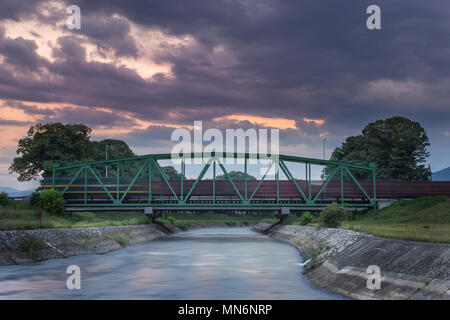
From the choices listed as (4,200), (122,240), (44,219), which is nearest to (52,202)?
(4,200)

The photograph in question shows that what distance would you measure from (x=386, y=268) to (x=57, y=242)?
107 ft

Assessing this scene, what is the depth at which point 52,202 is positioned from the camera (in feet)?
254

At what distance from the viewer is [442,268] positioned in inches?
803

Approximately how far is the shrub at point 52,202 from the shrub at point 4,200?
7.48m

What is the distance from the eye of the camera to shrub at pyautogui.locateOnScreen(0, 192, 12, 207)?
68.0m

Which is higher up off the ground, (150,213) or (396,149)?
(396,149)

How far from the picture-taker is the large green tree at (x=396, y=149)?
390ft

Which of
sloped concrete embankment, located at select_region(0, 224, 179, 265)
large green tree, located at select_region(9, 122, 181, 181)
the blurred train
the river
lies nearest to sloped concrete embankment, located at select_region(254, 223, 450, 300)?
the river

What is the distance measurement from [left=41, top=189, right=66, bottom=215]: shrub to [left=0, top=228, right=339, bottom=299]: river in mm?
31321

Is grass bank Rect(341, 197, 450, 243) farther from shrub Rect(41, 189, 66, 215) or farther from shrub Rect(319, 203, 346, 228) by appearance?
shrub Rect(41, 189, 66, 215)

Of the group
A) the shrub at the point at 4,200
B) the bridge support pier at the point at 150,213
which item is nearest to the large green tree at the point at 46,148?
the bridge support pier at the point at 150,213

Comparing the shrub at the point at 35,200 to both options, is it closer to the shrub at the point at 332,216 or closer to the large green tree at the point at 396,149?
the shrub at the point at 332,216

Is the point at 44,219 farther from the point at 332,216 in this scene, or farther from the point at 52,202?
the point at 332,216

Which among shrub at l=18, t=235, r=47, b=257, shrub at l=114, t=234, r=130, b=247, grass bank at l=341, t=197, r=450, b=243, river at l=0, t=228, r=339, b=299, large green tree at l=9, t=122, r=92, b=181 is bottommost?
shrub at l=114, t=234, r=130, b=247
